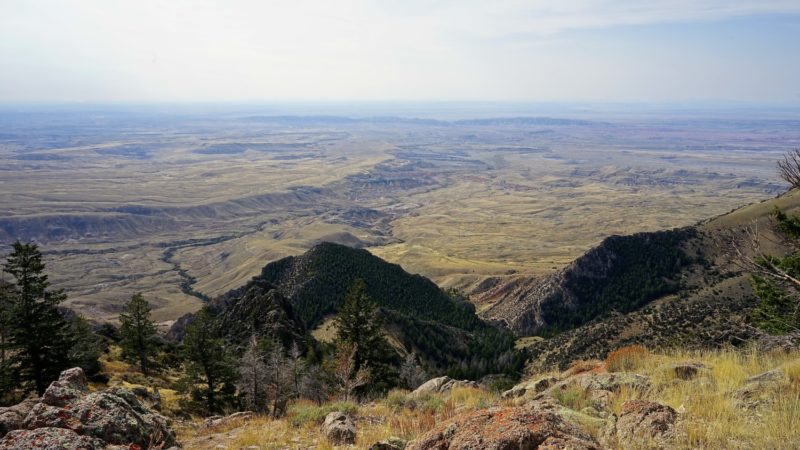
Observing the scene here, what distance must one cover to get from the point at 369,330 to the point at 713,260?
6911 cm

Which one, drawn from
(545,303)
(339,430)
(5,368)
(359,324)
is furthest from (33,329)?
(545,303)

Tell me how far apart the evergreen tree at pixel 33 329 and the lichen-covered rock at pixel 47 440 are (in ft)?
74.6

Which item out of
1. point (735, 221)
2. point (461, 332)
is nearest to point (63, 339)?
point (461, 332)

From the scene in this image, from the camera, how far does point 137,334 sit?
42.7 metres

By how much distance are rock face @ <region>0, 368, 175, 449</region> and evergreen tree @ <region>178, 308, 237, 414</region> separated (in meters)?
21.6

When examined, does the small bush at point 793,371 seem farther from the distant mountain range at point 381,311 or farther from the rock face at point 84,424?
the distant mountain range at point 381,311

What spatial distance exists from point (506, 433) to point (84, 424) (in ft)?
31.6

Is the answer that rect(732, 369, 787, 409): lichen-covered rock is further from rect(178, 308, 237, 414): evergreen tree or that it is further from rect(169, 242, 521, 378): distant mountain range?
rect(169, 242, 521, 378): distant mountain range

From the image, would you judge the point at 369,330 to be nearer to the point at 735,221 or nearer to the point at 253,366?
the point at 253,366

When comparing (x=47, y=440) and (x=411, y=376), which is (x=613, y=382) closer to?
(x=47, y=440)

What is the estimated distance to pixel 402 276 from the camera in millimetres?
99438

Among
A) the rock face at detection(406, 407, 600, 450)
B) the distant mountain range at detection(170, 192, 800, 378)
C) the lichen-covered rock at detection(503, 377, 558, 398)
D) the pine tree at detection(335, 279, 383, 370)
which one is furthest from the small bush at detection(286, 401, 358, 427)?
the distant mountain range at detection(170, 192, 800, 378)

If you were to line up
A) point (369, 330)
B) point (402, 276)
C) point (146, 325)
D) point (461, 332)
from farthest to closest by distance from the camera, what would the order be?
point (402, 276), point (461, 332), point (146, 325), point (369, 330)

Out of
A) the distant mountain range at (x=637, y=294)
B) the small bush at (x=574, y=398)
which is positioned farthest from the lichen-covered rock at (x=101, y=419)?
the distant mountain range at (x=637, y=294)
